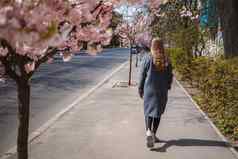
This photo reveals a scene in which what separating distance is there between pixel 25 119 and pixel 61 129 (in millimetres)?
5405

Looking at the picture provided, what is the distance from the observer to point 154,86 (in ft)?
26.8

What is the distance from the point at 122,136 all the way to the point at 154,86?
46.1 inches

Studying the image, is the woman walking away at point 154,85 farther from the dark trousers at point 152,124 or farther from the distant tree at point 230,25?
the distant tree at point 230,25

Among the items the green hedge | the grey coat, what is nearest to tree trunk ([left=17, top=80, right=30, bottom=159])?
the grey coat

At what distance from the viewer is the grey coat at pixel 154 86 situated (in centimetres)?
811

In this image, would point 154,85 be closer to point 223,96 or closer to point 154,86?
point 154,86

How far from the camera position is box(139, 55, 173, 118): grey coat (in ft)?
26.6

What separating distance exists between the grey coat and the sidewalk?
0.57 meters

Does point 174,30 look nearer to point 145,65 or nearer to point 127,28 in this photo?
point 127,28

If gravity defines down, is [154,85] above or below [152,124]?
above

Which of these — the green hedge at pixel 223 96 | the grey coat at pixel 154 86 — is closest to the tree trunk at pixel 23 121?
the grey coat at pixel 154 86

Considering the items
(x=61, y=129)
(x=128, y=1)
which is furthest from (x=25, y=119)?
(x=61, y=129)

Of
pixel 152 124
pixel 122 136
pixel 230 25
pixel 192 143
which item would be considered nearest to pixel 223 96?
pixel 192 143

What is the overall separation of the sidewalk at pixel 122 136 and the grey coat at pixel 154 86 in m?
0.57
